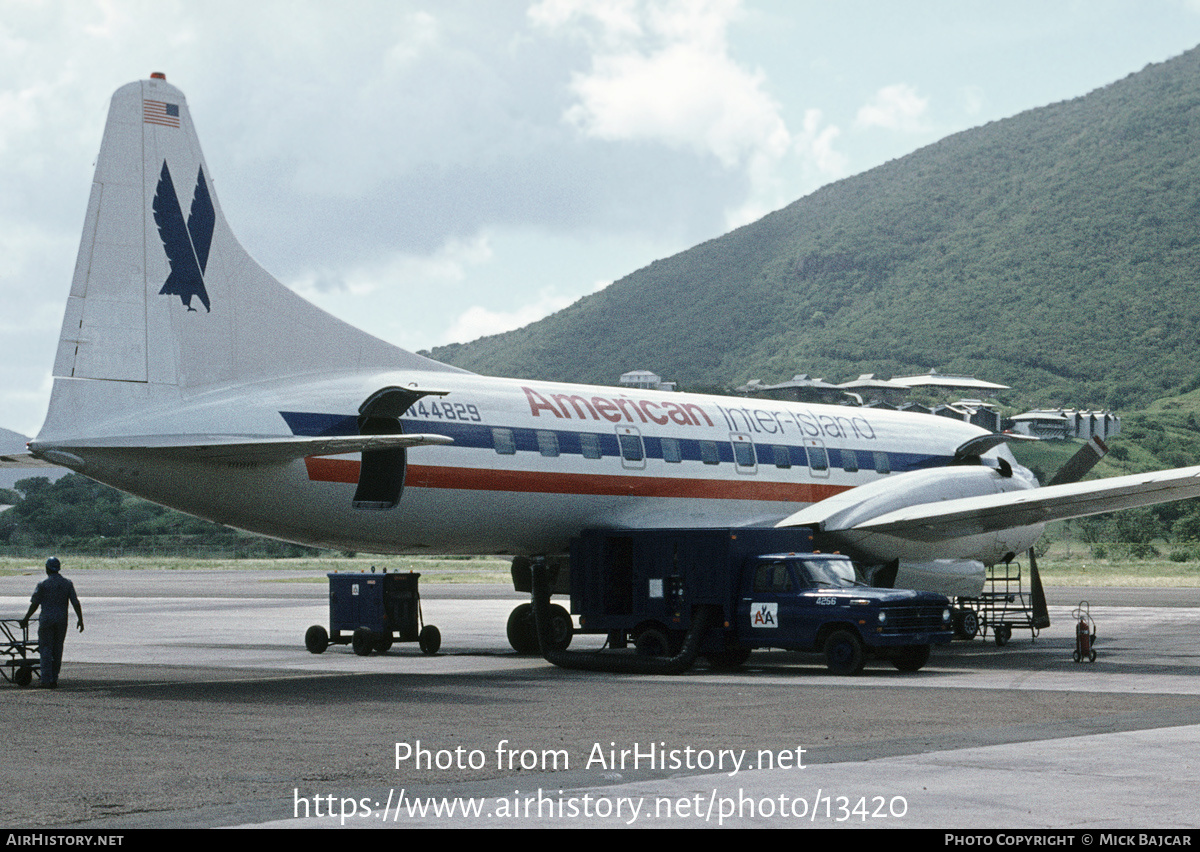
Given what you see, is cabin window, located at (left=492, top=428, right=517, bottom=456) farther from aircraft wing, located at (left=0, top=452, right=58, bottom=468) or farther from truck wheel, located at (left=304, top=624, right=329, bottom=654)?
aircraft wing, located at (left=0, top=452, right=58, bottom=468)

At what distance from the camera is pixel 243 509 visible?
814 inches

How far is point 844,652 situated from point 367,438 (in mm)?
8274

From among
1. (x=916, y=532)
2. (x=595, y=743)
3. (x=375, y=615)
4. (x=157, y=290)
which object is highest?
(x=157, y=290)

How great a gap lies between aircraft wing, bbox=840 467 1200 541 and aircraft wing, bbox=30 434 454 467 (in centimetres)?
1030

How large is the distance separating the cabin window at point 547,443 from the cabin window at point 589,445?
1.90 ft

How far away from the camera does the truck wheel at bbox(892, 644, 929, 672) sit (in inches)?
870

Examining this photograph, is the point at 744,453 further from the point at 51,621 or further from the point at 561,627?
the point at 51,621

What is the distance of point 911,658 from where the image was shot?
72.6 feet

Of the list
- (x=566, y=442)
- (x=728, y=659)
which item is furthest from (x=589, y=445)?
(x=728, y=659)

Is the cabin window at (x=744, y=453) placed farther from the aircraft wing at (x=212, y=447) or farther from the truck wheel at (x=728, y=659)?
the aircraft wing at (x=212, y=447)

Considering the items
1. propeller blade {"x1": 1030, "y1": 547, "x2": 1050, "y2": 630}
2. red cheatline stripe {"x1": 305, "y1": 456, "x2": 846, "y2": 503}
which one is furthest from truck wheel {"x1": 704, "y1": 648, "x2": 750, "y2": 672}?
propeller blade {"x1": 1030, "y1": 547, "x2": 1050, "y2": 630}

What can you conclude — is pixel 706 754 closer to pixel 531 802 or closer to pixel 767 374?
pixel 531 802

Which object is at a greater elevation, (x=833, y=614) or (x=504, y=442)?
(x=504, y=442)

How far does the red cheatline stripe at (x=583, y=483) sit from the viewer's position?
70.4 feet
